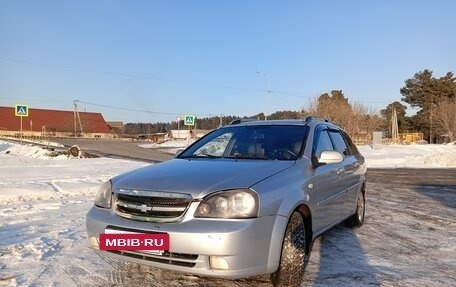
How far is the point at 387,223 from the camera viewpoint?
7082 millimetres

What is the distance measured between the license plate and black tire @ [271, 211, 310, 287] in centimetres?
107

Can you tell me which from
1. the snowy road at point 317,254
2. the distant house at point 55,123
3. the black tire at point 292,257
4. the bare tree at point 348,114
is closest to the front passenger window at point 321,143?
the black tire at point 292,257

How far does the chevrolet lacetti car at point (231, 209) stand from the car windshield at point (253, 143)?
2cm

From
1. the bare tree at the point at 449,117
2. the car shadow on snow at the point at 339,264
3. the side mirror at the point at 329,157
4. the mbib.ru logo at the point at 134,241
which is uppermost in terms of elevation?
the bare tree at the point at 449,117

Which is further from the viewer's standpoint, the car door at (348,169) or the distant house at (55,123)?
the distant house at (55,123)

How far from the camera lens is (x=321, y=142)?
5312 mm

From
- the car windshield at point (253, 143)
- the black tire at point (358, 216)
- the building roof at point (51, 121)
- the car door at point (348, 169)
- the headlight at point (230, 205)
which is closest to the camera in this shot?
the headlight at point (230, 205)

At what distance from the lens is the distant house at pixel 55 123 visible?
280 ft

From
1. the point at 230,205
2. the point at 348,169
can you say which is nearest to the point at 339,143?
the point at 348,169

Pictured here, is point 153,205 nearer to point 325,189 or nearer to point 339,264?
point 325,189

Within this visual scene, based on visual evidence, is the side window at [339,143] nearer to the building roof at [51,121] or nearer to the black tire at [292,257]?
the black tire at [292,257]

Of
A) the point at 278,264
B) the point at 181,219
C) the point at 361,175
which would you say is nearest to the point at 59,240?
the point at 181,219

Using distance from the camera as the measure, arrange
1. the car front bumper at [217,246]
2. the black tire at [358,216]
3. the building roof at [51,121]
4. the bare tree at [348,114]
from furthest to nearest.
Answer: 1. the building roof at [51,121]
2. the bare tree at [348,114]
3. the black tire at [358,216]
4. the car front bumper at [217,246]

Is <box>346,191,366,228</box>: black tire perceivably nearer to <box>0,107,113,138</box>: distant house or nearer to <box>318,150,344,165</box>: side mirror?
<box>318,150,344,165</box>: side mirror
